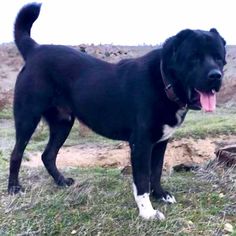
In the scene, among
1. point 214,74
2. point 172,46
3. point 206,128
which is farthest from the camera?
point 206,128

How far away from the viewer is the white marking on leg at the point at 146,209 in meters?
4.64

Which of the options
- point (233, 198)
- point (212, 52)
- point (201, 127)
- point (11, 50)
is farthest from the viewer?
point (11, 50)

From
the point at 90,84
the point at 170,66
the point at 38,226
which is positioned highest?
the point at 170,66

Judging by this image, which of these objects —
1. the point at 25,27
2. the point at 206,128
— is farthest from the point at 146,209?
the point at 206,128

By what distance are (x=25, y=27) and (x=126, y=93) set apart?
143 centimetres

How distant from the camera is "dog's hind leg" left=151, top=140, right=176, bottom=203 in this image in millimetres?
5098

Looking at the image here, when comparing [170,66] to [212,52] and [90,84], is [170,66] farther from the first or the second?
[90,84]

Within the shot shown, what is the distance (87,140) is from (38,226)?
221 inches

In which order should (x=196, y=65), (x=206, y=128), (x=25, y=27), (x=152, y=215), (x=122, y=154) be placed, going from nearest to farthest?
(x=196, y=65) < (x=152, y=215) < (x=25, y=27) < (x=122, y=154) < (x=206, y=128)

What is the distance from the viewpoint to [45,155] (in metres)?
5.75

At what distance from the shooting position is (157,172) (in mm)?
5141

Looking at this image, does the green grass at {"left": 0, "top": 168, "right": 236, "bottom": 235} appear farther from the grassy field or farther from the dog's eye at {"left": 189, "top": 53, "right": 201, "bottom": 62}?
the dog's eye at {"left": 189, "top": 53, "right": 201, "bottom": 62}

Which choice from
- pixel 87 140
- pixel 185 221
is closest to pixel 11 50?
pixel 87 140

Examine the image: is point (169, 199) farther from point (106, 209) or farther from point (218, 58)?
point (218, 58)
